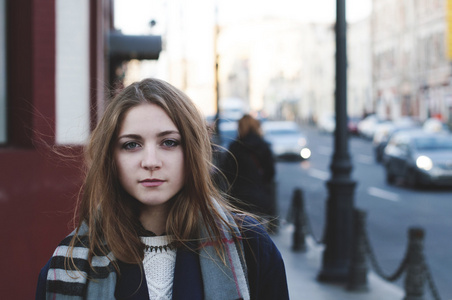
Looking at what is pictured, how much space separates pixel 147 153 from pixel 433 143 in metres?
18.7

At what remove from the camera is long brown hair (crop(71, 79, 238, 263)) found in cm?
200

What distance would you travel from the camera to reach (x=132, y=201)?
2127mm

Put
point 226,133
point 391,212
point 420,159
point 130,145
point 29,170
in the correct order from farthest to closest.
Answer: point 226,133 → point 420,159 → point 391,212 → point 29,170 → point 130,145

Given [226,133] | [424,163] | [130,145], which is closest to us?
[130,145]

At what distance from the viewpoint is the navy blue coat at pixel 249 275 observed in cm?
193

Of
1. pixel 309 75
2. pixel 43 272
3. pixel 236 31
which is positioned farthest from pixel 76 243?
pixel 236 31

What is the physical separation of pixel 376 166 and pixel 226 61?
425 ft

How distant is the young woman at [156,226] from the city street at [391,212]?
6.15 metres

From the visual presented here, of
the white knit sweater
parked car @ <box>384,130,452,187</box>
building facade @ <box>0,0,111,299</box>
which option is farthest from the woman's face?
parked car @ <box>384,130,452,187</box>

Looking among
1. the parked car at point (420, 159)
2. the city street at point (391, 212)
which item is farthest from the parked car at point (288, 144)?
the parked car at point (420, 159)

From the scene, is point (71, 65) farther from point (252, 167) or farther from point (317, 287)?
point (317, 287)

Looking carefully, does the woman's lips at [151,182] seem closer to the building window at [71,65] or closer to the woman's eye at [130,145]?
the woman's eye at [130,145]

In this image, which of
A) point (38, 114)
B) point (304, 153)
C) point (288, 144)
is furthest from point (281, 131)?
point (38, 114)

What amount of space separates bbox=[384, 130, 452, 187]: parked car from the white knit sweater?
17.0 meters
